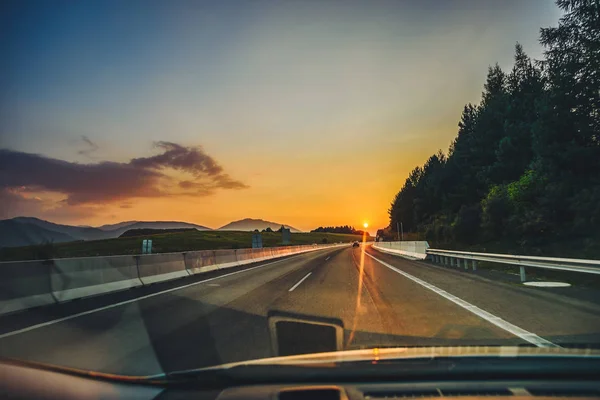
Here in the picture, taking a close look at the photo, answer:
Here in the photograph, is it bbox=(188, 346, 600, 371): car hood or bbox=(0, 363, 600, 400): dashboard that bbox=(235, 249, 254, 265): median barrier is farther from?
bbox=(0, 363, 600, 400): dashboard

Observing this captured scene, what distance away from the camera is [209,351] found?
6055 millimetres

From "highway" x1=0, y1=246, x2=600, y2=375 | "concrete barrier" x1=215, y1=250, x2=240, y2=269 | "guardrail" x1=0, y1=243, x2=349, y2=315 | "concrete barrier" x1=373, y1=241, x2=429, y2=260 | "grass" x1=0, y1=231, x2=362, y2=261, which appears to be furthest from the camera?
"concrete barrier" x1=373, y1=241, x2=429, y2=260

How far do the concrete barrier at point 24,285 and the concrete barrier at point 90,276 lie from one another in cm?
25

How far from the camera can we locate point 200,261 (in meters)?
21.6

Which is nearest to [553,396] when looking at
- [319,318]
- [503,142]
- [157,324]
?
[319,318]

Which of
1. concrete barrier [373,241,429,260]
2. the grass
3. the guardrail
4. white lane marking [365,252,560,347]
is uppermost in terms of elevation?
the grass

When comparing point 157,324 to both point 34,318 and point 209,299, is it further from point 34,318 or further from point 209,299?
point 209,299

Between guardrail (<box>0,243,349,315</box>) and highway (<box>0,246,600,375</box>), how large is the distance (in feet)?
1.42

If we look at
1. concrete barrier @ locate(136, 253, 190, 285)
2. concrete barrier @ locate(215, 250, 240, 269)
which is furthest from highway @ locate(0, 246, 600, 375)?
concrete barrier @ locate(215, 250, 240, 269)

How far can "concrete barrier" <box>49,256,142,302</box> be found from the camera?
10.9 meters

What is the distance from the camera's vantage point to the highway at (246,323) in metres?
6.01

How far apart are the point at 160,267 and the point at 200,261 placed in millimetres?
4866

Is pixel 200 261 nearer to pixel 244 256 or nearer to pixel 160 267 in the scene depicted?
pixel 160 267

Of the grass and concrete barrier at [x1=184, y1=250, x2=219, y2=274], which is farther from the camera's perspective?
the grass
